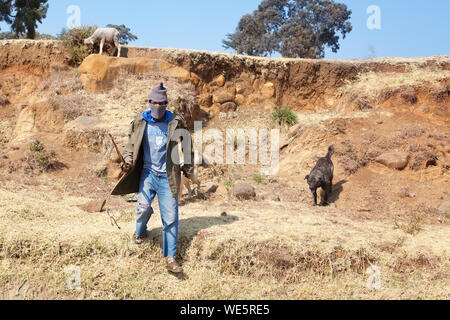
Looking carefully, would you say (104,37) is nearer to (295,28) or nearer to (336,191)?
(336,191)

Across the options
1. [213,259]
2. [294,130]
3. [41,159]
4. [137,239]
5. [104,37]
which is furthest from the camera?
[104,37]

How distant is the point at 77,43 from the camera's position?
12914 mm

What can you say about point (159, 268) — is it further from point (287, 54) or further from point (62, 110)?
point (287, 54)

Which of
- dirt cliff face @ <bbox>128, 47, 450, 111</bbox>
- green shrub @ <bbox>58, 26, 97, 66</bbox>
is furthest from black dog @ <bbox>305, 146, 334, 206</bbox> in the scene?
green shrub @ <bbox>58, 26, 97, 66</bbox>

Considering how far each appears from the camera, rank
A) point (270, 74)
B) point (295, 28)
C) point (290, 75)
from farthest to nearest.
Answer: point (295, 28), point (290, 75), point (270, 74)

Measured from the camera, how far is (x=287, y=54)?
28562 mm

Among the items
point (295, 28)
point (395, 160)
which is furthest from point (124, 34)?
point (395, 160)

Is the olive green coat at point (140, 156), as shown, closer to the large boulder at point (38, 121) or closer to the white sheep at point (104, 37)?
the large boulder at point (38, 121)

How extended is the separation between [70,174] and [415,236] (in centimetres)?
698

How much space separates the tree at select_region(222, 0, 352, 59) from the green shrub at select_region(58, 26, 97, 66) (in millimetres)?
18343

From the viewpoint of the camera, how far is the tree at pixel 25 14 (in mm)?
18422

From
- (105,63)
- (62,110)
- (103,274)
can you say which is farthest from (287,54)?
(103,274)

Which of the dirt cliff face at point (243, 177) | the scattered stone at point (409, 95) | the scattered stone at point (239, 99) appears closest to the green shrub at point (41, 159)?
the dirt cliff face at point (243, 177)

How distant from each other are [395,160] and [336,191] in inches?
74.8
